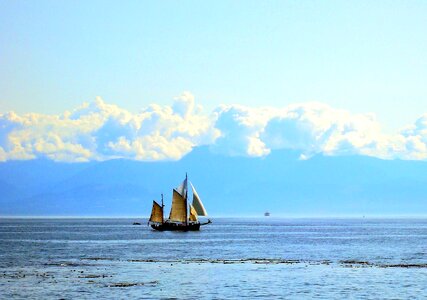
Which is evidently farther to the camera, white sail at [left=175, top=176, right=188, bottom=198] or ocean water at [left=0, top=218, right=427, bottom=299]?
white sail at [left=175, top=176, right=188, bottom=198]

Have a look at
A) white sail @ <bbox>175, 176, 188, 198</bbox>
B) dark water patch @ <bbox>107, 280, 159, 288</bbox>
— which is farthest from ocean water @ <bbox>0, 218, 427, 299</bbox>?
white sail @ <bbox>175, 176, 188, 198</bbox>

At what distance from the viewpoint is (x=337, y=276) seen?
260 ft

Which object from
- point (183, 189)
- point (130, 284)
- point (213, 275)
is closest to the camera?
point (130, 284)

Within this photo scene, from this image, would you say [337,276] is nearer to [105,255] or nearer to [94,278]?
[94,278]

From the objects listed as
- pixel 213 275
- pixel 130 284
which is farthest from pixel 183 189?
pixel 130 284

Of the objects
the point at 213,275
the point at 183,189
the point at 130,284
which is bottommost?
the point at 130,284

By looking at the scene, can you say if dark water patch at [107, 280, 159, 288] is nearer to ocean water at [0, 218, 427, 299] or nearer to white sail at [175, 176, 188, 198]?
ocean water at [0, 218, 427, 299]

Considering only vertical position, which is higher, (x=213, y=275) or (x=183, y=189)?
(x=183, y=189)

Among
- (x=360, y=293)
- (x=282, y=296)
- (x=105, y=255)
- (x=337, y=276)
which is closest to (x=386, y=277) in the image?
(x=337, y=276)

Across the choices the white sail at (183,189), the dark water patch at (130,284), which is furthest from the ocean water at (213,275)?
the white sail at (183,189)

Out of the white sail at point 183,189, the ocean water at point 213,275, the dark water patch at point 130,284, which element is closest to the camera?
the ocean water at point 213,275

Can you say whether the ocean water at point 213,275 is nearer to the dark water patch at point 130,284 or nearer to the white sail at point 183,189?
the dark water patch at point 130,284

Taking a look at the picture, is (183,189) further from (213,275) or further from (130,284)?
(130,284)

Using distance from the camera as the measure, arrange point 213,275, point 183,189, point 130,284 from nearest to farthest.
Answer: point 130,284 < point 213,275 < point 183,189
